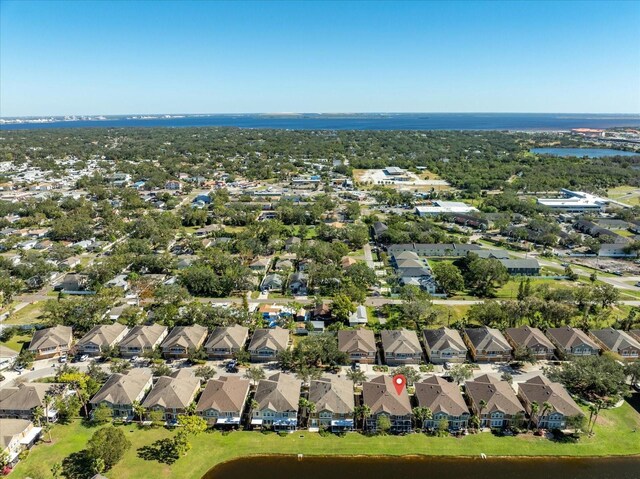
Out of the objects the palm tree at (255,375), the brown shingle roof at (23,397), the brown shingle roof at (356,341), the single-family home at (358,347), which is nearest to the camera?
the brown shingle roof at (23,397)

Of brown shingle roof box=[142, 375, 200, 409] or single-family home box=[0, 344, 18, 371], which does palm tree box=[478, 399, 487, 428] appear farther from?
single-family home box=[0, 344, 18, 371]

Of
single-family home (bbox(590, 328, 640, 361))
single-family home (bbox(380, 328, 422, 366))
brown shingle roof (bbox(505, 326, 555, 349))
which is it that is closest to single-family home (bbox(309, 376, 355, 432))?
single-family home (bbox(380, 328, 422, 366))

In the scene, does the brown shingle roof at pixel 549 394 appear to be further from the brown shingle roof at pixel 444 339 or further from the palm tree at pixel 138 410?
the palm tree at pixel 138 410

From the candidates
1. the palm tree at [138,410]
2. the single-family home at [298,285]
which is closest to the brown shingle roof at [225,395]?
the palm tree at [138,410]

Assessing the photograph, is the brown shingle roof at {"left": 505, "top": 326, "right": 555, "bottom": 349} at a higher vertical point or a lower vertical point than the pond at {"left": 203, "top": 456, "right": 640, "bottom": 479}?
higher

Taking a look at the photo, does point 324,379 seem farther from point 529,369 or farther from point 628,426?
point 628,426

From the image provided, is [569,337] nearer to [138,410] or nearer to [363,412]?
[363,412]

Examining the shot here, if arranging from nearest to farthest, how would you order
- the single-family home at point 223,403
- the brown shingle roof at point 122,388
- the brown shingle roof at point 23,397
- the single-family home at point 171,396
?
1. the brown shingle roof at point 23,397
2. the single-family home at point 223,403
3. the single-family home at point 171,396
4. the brown shingle roof at point 122,388
